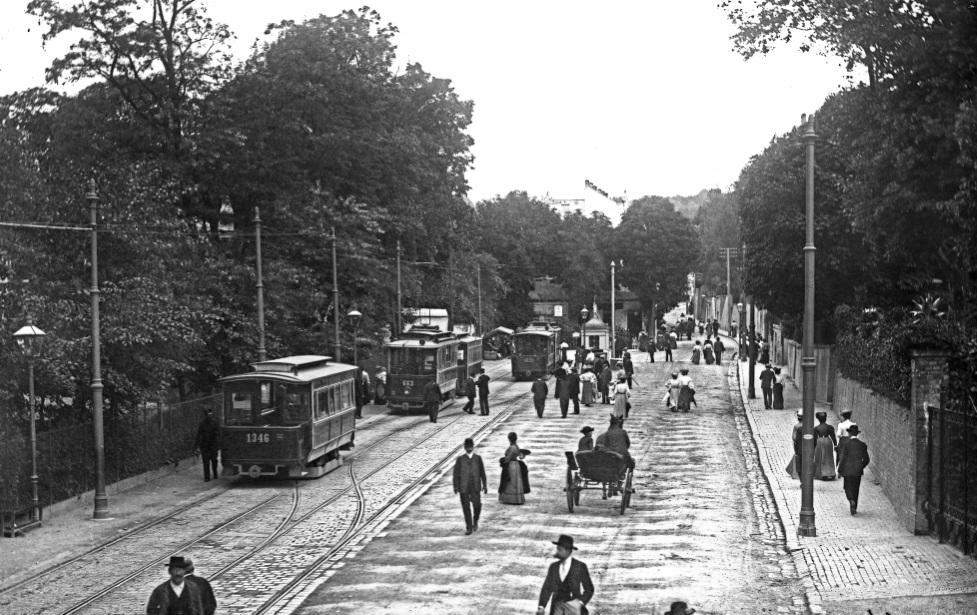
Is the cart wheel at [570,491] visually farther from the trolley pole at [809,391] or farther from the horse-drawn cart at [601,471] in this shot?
the trolley pole at [809,391]

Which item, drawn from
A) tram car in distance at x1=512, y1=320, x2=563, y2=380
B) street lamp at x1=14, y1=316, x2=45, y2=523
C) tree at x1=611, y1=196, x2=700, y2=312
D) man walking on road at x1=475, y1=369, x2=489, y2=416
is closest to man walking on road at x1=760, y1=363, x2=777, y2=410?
man walking on road at x1=475, y1=369, x2=489, y2=416

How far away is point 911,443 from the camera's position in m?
19.7

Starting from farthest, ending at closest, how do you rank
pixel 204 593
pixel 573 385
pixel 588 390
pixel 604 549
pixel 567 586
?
1. pixel 588 390
2. pixel 573 385
3. pixel 604 549
4. pixel 567 586
5. pixel 204 593

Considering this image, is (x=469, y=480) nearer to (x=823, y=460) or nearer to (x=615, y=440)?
(x=615, y=440)

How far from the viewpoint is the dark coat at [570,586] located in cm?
1184

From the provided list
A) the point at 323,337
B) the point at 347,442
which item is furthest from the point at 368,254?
the point at 347,442

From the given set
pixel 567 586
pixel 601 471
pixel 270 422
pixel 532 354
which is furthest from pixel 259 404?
pixel 532 354

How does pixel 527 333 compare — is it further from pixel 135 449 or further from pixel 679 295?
pixel 679 295

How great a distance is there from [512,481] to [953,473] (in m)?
8.39

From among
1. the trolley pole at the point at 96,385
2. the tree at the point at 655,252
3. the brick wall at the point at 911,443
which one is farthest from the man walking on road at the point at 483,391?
the tree at the point at 655,252

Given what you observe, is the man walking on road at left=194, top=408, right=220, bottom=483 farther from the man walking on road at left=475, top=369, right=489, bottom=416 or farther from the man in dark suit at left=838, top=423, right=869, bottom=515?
the man in dark suit at left=838, top=423, right=869, bottom=515

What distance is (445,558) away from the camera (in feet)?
58.4

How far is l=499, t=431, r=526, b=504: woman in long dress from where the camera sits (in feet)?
74.0

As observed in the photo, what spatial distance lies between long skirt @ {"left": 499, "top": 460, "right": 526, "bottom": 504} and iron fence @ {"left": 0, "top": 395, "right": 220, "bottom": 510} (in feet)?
30.6
